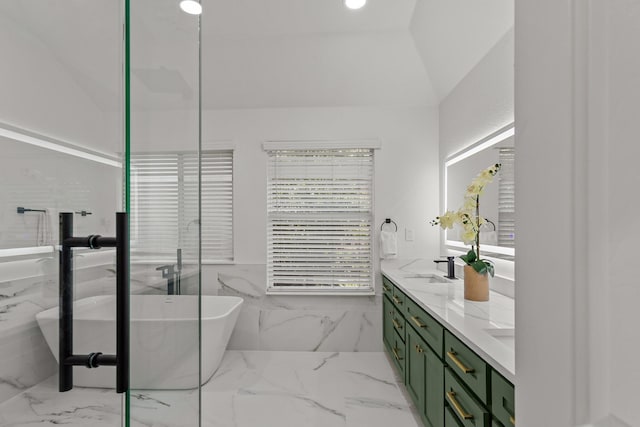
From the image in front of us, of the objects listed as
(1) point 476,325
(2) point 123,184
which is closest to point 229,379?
(1) point 476,325

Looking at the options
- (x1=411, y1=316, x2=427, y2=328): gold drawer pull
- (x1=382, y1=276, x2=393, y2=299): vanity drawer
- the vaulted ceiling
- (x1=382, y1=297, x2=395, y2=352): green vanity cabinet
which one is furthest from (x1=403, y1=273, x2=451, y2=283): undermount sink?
the vaulted ceiling

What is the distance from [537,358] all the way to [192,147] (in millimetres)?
922

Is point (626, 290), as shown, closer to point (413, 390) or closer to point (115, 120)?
point (115, 120)

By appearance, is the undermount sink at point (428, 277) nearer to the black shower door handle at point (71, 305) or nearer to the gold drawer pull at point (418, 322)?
the gold drawer pull at point (418, 322)

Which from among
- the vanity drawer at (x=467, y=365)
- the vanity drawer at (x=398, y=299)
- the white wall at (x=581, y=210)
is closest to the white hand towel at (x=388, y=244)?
the vanity drawer at (x=398, y=299)

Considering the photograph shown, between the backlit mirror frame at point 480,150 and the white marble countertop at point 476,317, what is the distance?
0.27 metres

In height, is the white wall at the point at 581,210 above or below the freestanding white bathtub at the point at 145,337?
above

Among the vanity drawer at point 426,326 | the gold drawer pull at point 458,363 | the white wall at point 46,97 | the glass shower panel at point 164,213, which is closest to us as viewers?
the white wall at point 46,97

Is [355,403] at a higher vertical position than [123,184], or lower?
lower

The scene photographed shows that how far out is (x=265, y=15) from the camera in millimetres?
2760

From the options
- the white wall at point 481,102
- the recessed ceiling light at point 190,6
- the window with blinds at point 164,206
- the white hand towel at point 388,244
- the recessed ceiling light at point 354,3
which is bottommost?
the white hand towel at point 388,244

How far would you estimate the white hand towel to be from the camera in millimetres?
3340

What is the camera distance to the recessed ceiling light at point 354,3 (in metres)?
2.59

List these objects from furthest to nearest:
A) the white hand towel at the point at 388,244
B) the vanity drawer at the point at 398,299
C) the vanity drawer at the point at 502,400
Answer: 1. the white hand towel at the point at 388,244
2. the vanity drawer at the point at 398,299
3. the vanity drawer at the point at 502,400
